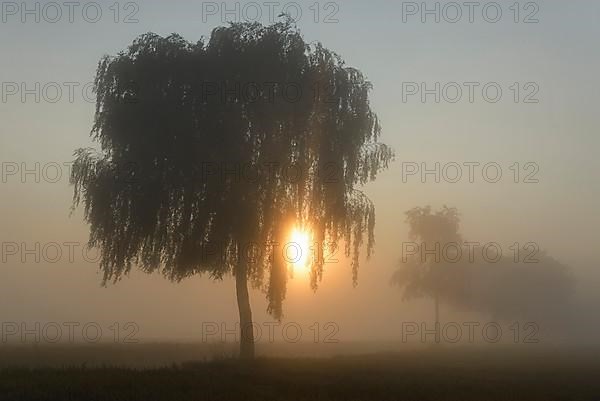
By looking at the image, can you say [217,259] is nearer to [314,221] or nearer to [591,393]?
[314,221]

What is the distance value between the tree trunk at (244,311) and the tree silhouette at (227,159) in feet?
0.16

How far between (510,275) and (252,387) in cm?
10083

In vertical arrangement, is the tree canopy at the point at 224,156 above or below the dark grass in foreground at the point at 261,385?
above

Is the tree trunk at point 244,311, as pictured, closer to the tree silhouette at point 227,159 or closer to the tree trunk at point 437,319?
the tree silhouette at point 227,159

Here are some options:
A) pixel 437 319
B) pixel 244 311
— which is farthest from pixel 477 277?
pixel 244 311

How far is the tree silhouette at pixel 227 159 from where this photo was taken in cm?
2773

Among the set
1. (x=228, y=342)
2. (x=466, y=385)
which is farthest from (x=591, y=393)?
(x=228, y=342)

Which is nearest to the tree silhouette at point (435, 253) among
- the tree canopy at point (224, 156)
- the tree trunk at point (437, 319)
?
the tree trunk at point (437, 319)

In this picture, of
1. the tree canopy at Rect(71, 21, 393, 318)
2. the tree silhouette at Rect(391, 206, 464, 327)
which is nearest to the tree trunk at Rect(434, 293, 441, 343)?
the tree silhouette at Rect(391, 206, 464, 327)

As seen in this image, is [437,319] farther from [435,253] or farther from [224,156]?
[224,156]

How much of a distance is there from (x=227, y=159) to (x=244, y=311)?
663cm

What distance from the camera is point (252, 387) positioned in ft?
62.3

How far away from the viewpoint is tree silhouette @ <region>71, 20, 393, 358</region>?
91.0 feet

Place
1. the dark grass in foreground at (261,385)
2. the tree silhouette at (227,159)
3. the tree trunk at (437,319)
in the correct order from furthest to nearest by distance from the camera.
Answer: the tree trunk at (437,319) → the tree silhouette at (227,159) → the dark grass in foreground at (261,385)
